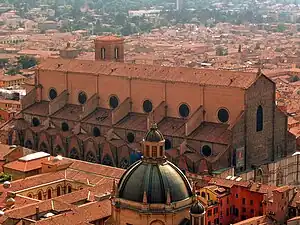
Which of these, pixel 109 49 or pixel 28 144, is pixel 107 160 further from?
pixel 109 49

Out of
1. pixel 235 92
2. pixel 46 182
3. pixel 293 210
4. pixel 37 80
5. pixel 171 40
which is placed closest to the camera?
pixel 293 210

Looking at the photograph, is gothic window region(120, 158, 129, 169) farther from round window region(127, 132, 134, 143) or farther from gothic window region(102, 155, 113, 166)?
round window region(127, 132, 134, 143)

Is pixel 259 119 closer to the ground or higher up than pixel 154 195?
closer to the ground

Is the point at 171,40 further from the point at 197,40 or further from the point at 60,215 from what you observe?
the point at 60,215

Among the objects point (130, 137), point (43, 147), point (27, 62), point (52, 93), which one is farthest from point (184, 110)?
point (27, 62)

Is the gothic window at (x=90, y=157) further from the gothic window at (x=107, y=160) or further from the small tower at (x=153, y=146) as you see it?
the small tower at (x=153, y=146)

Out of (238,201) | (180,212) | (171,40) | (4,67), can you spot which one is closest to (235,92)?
(238,201)
